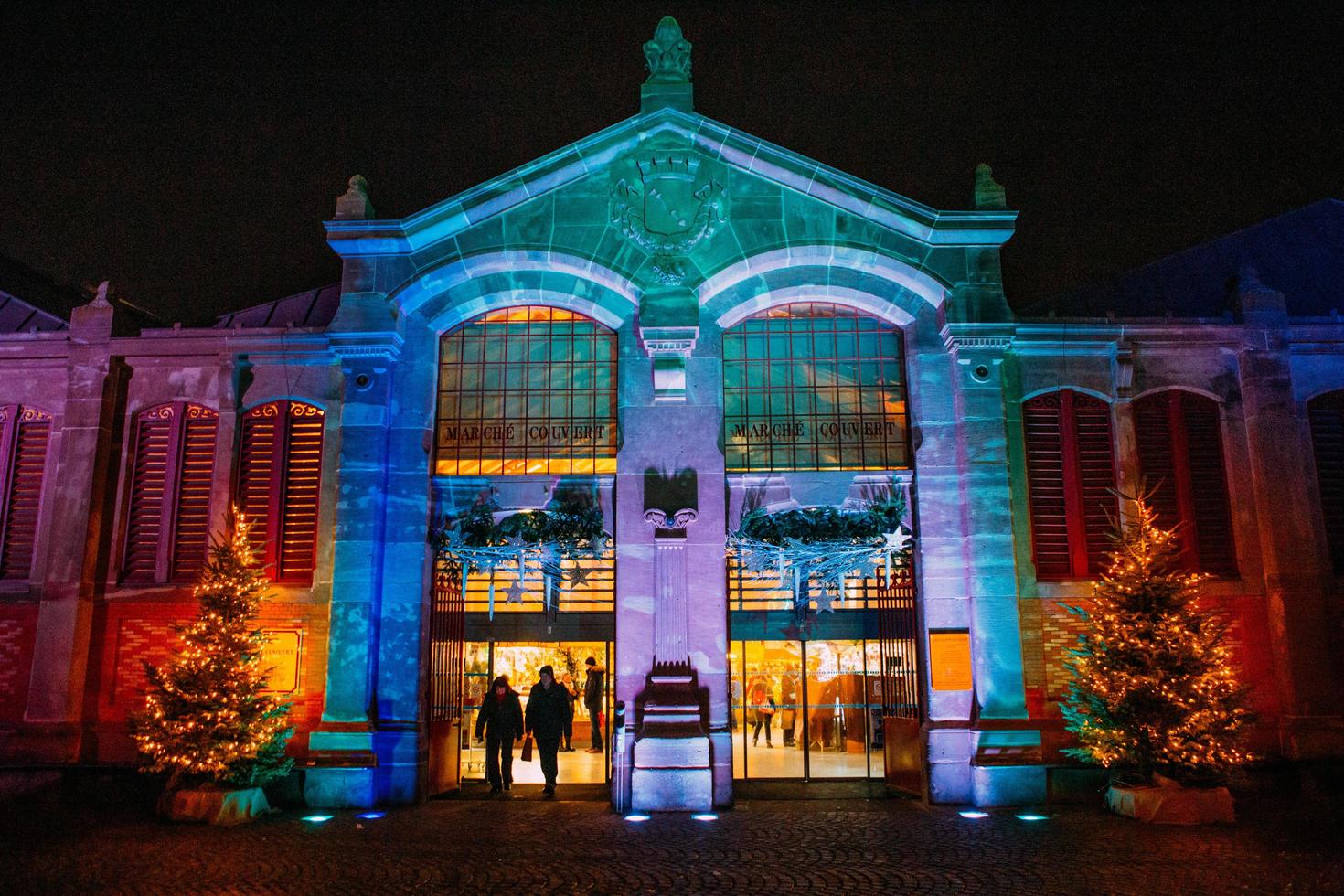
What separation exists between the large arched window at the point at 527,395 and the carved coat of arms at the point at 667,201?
1774mm

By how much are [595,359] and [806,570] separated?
15.5ft

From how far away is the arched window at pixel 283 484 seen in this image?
48.1 feet

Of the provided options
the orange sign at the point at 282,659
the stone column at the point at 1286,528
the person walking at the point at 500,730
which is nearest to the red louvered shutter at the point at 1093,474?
the stone column at the point at 1286,528

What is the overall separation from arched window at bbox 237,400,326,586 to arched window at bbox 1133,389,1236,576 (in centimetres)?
1287

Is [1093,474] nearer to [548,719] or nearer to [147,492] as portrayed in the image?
[548,719]

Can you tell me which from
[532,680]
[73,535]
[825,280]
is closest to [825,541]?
[825,280]

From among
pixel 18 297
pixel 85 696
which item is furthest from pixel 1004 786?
pixel 18 297

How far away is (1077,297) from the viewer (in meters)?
18.1

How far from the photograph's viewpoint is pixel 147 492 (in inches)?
600

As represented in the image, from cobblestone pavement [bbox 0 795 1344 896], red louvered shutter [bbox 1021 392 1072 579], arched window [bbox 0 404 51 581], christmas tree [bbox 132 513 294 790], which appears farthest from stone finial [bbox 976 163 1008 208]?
arched window [bbox 0 404 51 581]

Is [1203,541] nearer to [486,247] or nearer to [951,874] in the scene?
[951,874]

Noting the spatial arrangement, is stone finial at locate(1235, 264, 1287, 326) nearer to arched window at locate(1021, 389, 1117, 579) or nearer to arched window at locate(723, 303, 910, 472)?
arched window at locate(1021, 389, 1117, 579)

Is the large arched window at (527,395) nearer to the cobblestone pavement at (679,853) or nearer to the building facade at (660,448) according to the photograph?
the building facade at (660,448)

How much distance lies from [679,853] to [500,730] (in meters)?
5.21
